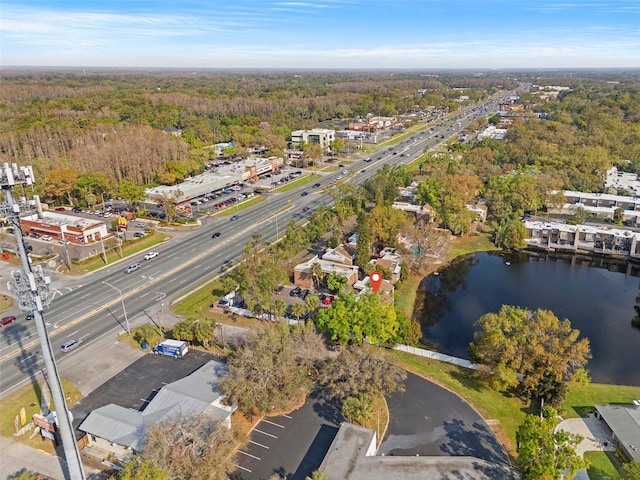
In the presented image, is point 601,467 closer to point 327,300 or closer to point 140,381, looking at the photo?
point 327,300

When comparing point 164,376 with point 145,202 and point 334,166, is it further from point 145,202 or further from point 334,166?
point 334,166

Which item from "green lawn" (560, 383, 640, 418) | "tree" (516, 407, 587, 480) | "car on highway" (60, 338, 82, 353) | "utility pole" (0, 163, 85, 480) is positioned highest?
"utility pole" (0, 163, 85, 480)

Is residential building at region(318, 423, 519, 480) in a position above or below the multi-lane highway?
above

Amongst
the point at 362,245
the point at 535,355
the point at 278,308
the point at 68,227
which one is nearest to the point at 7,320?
the point at 68,227

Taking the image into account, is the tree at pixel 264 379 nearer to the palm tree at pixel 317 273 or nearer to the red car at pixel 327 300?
the red car at pixel 327 300

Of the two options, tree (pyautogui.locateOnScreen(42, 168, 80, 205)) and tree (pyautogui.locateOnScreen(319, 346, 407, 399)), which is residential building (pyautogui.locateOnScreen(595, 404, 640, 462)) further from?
tree (pyautogui.locateOnScreen(42, 168, 80, 205))

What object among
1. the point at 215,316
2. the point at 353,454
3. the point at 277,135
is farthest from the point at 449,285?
the point at 277,135

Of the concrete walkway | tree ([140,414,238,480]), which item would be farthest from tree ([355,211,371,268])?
tree ([140,414,238,480])

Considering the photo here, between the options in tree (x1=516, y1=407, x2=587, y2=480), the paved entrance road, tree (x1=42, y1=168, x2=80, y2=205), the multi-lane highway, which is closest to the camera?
tree (x1=516, y1=407, x2=587, y2=480)
